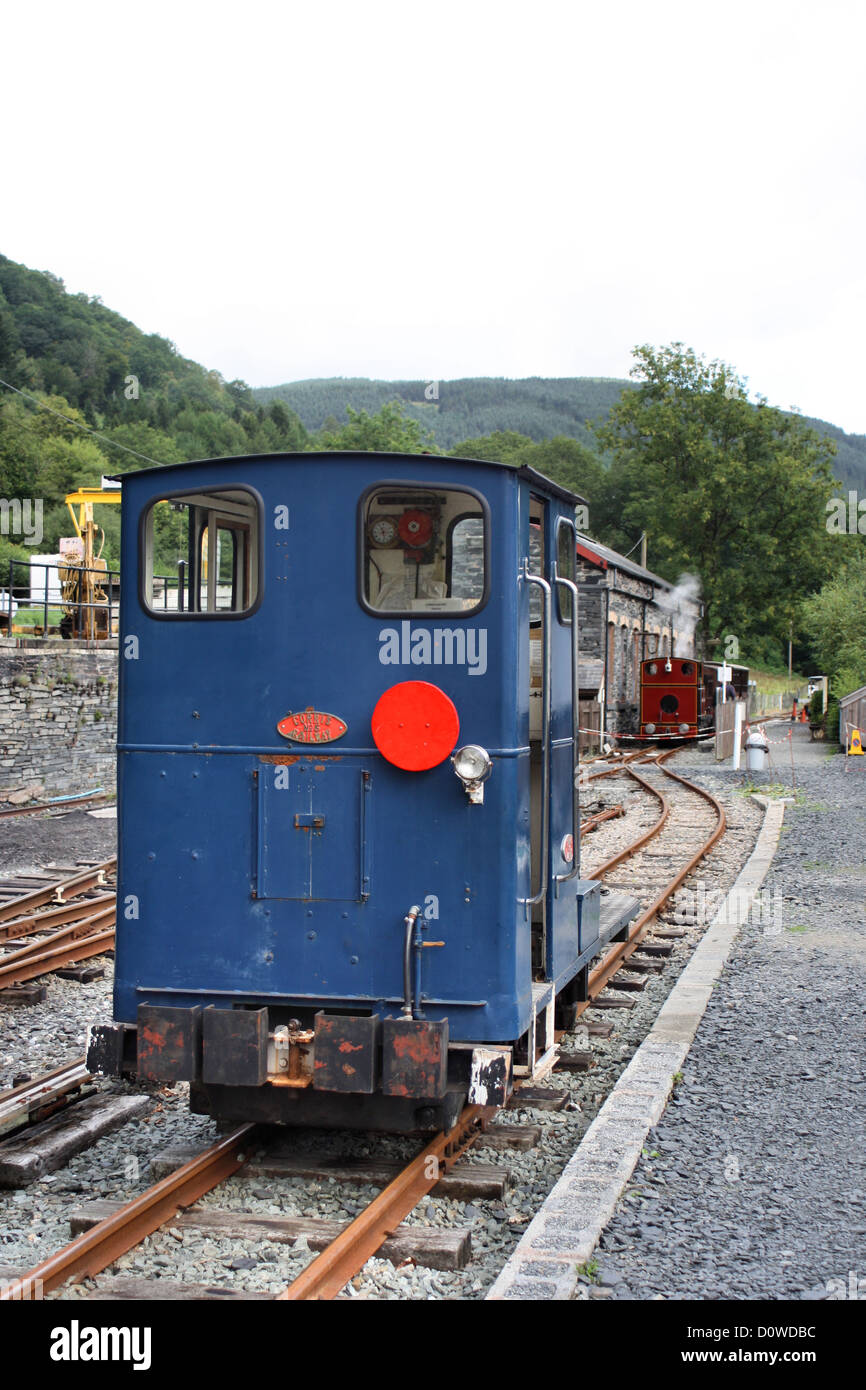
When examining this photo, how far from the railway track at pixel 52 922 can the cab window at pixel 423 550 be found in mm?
4588

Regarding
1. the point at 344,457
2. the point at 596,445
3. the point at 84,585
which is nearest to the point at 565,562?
the point at 344,457

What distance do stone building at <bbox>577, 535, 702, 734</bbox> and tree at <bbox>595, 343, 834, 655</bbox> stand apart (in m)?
4.35

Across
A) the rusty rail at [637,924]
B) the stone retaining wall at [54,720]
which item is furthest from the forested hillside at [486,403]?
the rusty rail at [637,924]

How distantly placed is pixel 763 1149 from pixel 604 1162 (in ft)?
2.83

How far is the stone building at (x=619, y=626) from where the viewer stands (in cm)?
3622

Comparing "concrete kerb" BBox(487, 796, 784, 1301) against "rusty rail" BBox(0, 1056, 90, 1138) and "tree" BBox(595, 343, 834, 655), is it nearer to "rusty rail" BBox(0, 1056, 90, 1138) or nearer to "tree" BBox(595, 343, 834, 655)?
"rusty rail" BBox(0, 1056, 90, 1138)

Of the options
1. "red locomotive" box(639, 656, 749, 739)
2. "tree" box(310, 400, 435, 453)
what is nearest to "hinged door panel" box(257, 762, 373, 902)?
"red locomotive" box(639, 656, 749, 739)

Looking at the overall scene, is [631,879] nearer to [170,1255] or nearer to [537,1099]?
[537,1099]

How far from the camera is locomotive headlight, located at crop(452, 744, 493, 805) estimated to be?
15.1ft

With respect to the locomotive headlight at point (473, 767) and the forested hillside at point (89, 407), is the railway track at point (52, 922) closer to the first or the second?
the locomotive headlight at point (473, 767)

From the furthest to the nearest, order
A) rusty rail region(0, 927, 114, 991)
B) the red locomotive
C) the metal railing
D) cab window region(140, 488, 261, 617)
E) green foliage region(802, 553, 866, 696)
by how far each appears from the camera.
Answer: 1. green foliage region(802, 553, 866, 696)
2. the red locomotive
3. the metal railing
4. rusty rail region(0, 927, 114, 991)
5. cab window region(140, 488, 261, 617)

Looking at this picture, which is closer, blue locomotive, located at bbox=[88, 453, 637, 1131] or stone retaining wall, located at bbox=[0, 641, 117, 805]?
blue locomotive, located at bbox=[88, 453, 637, 1131]

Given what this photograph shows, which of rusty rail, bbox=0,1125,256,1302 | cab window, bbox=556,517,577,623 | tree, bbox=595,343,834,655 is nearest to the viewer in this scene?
rusty rail, bbox=0,1125,256,1302
